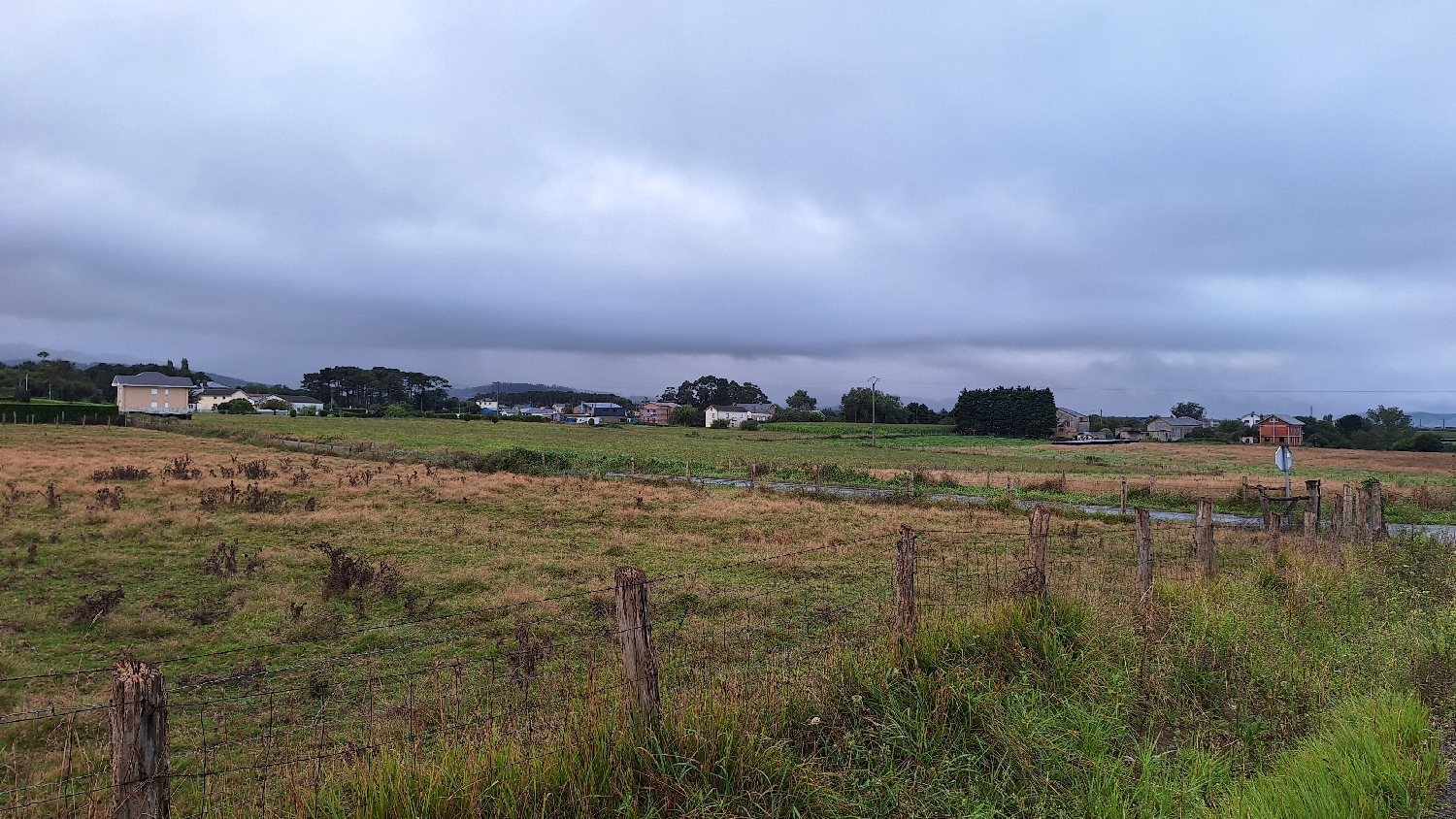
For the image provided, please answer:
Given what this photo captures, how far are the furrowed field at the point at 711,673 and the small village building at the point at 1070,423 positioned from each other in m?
148

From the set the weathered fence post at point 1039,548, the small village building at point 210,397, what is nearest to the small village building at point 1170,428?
the weathered fence post at point 1039,548

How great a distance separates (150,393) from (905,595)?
14078 centimetres

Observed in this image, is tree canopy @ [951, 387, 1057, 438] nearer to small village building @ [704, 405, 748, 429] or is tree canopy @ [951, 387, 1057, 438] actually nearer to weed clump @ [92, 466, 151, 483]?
small village building @ [704, 405, 748, 429]

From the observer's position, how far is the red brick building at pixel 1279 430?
407ft

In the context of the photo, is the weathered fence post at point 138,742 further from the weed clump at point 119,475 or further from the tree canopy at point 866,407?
the tree canopy at point 866,407

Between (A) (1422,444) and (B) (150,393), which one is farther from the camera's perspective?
(B) (150,393)

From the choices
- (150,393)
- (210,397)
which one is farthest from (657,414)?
(150,393)

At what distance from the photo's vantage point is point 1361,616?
28.6 feet

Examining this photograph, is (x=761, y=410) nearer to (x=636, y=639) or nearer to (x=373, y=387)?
(x=373, y=387)

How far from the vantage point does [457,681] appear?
4750 mm

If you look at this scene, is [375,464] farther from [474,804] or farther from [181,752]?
[474,804]

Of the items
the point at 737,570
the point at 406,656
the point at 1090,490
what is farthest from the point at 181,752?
the point at 1090,490

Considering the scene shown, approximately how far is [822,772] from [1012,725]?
5.65 ft

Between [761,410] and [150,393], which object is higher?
[150,393]
